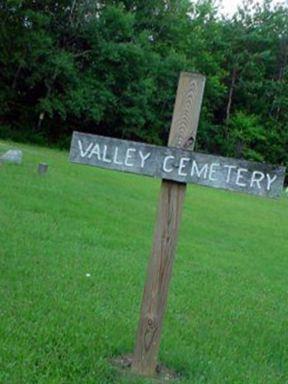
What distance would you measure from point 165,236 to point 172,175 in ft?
1.28

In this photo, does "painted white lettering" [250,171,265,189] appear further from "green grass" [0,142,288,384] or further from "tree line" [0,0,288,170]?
"tree line" [0,0,288,170]

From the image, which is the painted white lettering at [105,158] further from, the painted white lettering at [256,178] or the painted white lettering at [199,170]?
the painted white lettering at [256,178]

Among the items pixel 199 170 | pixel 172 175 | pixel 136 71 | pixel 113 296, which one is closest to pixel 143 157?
pixel 172 175

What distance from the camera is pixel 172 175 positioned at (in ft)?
11.8

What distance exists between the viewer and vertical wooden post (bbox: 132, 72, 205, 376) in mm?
3617

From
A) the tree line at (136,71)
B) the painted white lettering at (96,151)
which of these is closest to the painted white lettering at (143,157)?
the painted white lettering at (96,151)

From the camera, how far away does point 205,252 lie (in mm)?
8750

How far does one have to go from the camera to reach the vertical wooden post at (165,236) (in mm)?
3617

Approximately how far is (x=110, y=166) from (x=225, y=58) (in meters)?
40.1

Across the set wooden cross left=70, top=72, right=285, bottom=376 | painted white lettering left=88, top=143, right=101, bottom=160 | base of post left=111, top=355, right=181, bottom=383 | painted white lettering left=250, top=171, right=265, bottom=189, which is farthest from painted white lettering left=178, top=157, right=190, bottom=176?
base of post left=111, top=355, right=181, bottom=383

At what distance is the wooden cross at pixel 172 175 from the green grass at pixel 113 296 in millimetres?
373

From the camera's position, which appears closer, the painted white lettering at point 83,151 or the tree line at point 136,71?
the painted white lettering at point 83,151

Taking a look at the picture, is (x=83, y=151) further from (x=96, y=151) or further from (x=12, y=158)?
(x=12, y=158)

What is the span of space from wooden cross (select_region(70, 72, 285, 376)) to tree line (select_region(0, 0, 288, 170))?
2739cm
